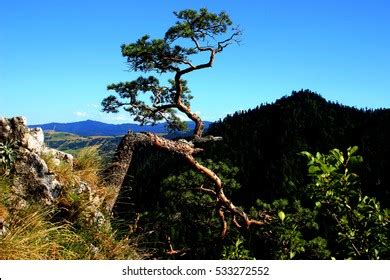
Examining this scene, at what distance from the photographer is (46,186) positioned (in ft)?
27.7

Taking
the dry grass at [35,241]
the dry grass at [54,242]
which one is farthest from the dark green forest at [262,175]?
the dry grass at [35,241]

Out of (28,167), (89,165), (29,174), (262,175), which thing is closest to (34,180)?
(29,174)

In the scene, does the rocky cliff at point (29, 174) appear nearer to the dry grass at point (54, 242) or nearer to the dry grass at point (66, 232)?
the dry grass at point (66, 232)

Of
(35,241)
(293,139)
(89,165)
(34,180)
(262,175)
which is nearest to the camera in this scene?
(35,241)

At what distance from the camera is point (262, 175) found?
3834 cm

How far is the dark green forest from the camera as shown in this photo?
16.5 meters

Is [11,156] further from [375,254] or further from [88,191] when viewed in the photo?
[375,254]

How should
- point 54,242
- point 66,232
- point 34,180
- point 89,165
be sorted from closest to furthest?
point 54,242 < point 66,232 < point 34,180 < point 89,165

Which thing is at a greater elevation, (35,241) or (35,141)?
(35,141)

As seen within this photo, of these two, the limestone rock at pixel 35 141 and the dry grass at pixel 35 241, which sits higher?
the limestone rock at pixel 35 141

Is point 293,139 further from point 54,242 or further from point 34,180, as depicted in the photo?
point 54,242

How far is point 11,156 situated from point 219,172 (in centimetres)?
1137

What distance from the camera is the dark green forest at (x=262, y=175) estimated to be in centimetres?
1645

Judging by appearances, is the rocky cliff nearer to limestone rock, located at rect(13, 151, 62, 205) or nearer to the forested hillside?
limestone rock, located at rect(13, 151, 62, 205)
